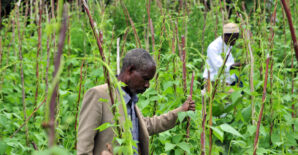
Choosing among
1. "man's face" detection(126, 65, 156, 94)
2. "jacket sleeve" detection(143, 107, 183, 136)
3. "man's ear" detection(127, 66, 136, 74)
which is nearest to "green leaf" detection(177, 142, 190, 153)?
"jacket sleeve" detection(143, 107, 183, 136)

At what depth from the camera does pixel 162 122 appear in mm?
2344

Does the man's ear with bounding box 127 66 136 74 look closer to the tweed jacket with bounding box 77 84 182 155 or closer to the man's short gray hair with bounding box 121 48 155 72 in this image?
the man's short gray hair with bounding box 121 48 155 72

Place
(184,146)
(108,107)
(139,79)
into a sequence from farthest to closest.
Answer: (184,146)
(139,79)
(108,107)

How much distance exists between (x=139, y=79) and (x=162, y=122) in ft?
1.50

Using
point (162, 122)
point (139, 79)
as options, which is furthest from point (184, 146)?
point (139, 79)

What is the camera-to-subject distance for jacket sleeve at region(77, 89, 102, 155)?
1.91m

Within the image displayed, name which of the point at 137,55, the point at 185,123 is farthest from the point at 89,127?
the point at 185,123

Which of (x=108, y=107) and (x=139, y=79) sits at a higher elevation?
(x=139, y=79)

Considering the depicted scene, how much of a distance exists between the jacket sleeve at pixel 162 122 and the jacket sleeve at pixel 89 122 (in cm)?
51

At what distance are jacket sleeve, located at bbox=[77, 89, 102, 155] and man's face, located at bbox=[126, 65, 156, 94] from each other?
208 mm

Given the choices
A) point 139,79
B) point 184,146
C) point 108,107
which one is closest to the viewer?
point 108,107

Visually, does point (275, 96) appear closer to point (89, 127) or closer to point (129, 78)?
point (129, 78)

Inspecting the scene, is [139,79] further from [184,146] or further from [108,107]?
[184,146]

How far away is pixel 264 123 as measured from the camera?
9.09 ft
